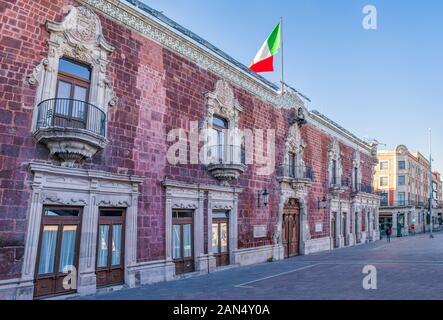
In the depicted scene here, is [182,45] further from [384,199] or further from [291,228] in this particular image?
[384,199]

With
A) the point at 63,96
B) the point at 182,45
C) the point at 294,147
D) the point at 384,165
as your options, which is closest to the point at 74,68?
the point at 63,96

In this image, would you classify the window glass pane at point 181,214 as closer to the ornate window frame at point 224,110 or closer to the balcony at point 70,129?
the ornate window frame at point 224,110

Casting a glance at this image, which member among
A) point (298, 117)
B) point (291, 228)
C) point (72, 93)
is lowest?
point (291, 228)

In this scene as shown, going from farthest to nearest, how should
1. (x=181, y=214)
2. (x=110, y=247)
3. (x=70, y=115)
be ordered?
(x=181, y=214), (x=110, y=247), (x=70, y=115)

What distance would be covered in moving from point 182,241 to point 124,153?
3785 millimetres

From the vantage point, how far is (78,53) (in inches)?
396

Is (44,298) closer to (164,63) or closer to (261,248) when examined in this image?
(164,63)

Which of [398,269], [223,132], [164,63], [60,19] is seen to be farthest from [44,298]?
[398,269]

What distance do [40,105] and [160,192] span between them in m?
4.46

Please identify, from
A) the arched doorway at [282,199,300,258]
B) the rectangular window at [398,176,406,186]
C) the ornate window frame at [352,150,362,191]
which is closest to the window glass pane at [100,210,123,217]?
the arched doorway at [282,199,300,258]

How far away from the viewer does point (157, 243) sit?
38.3 ft

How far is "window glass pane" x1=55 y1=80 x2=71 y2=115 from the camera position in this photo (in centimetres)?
941

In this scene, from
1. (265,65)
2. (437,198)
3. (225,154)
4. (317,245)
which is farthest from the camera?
(437,198)

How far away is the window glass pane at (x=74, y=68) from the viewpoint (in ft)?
32.4
